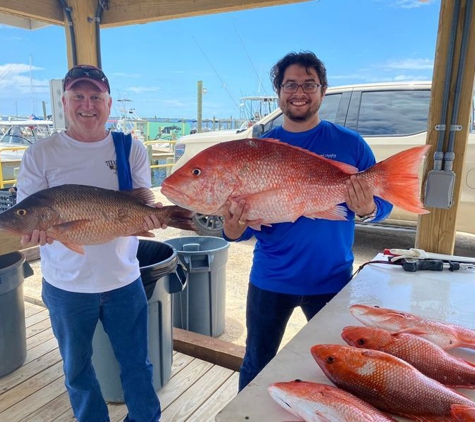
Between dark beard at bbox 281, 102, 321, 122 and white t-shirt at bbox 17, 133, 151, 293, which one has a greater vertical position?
dark beard at bbox 281, 102, 321, 122

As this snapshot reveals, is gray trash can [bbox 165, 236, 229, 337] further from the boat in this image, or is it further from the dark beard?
the boat

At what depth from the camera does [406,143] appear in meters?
4.68

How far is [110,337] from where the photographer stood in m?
1.89

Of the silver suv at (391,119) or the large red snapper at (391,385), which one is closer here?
the large red snapper at (391,385)

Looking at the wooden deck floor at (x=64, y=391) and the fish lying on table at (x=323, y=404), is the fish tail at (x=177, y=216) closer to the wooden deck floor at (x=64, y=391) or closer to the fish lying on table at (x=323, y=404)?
the fish lying on table at (x=323, y=404)

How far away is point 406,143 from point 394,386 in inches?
170

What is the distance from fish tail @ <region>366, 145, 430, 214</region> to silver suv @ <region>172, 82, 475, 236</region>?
355 cm

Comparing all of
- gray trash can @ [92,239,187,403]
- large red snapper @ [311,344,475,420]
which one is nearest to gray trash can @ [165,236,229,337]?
gray trash can @ [92,239,187,403]

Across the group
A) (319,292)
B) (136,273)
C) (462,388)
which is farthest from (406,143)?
(462,388)

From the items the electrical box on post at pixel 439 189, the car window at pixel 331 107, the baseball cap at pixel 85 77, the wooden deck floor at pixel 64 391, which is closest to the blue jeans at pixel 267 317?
the wooden deck floor at pixel 64 391

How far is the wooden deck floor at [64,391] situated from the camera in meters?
2.19

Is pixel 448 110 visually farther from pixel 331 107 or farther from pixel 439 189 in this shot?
pixel 331 107

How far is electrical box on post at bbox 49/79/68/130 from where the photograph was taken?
10.6ft

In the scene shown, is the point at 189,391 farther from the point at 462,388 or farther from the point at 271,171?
the point at 462,388
